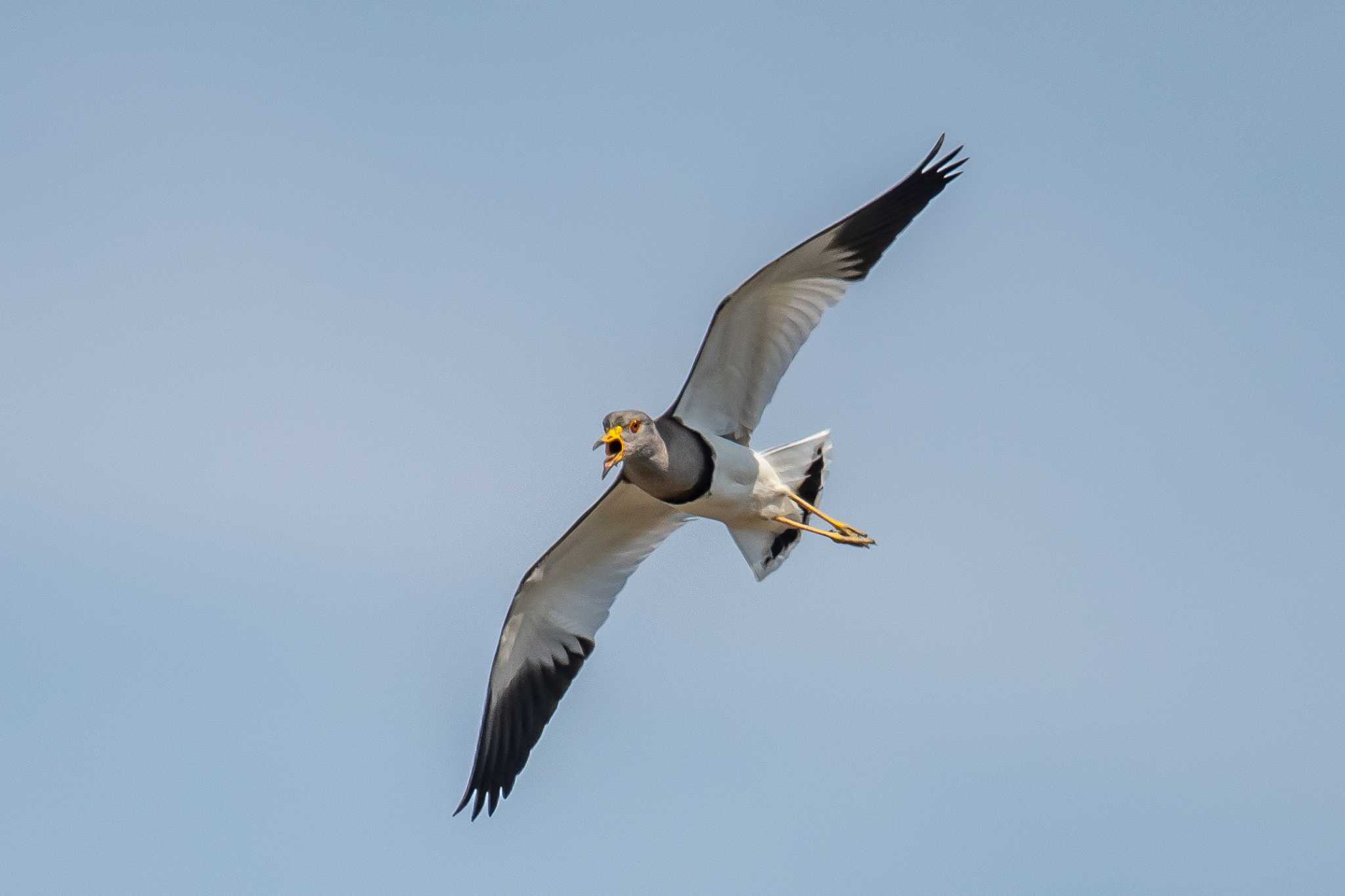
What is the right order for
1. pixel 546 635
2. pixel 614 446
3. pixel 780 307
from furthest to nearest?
pixel 546 635
pixel 780 307
pixel 614 446

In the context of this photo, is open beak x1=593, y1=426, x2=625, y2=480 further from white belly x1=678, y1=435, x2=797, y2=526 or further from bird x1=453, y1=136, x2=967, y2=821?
white belly x1=678, y1=435, x2=797, y2=526

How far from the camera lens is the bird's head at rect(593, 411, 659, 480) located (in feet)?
47.6

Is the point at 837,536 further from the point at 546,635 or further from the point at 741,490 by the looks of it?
the point at 546,635

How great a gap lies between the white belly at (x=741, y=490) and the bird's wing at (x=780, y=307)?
14.5 inches

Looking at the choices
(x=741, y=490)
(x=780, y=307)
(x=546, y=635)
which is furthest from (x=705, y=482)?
(x=546, y=635)

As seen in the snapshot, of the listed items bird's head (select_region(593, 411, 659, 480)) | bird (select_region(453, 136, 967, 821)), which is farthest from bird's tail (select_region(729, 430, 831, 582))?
bird's head (select_region(593, 411, 659, 480))

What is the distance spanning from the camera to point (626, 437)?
Result: 1467 centimetres

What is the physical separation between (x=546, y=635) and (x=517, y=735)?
97 centimetres

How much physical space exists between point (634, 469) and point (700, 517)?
1.94 m

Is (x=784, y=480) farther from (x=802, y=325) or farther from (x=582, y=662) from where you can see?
(x=582, y=662)

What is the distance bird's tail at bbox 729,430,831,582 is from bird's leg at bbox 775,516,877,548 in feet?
0.53

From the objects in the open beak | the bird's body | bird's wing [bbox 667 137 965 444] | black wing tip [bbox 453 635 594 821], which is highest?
bird's wing [bbox 667 137 965 444]

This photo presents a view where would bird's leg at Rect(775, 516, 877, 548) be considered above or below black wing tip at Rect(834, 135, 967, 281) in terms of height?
below

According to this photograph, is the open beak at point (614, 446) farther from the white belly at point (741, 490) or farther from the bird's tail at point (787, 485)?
the bird's tail at point (787, 485)
